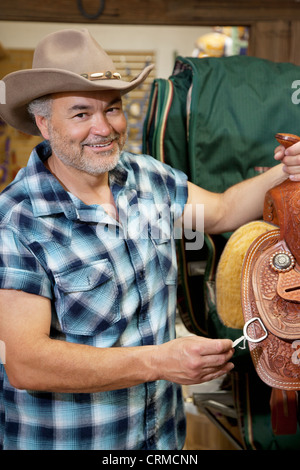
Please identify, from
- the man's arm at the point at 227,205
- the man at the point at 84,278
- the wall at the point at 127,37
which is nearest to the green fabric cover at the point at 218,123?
the man's arm at the point at 227,205

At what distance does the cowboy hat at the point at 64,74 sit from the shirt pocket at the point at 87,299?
0.40 metres

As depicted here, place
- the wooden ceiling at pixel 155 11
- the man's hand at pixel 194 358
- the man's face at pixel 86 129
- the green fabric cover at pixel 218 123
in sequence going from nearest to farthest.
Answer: the man's hand at pixel 194 358 < the man's face at pixel 86 129 < the green fabric cover at pixel 218 123 < the wooden ceiling at pixel 155 11

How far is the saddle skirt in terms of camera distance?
3.49 ft

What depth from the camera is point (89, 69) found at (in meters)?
1.15

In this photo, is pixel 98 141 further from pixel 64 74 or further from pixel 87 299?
pixel 87 299

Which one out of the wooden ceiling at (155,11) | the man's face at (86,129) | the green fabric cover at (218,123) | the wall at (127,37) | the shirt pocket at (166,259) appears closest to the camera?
the man's face at (86,129)

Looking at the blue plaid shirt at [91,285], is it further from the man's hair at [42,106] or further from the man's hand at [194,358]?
the man's hand at [194,358]

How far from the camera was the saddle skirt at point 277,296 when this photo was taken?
1064 millimetres

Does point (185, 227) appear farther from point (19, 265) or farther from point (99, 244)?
point (19, 265)

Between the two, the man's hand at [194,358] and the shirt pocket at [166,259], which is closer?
the man's hand at [194,358]

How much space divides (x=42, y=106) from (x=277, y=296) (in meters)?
0.69

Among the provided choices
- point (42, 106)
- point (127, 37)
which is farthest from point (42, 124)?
point (127, 37)

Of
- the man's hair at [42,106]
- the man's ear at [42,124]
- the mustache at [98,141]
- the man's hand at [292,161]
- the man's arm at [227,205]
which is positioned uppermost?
the man's hair at [42,106]

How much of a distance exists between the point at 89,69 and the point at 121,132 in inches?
6.5
